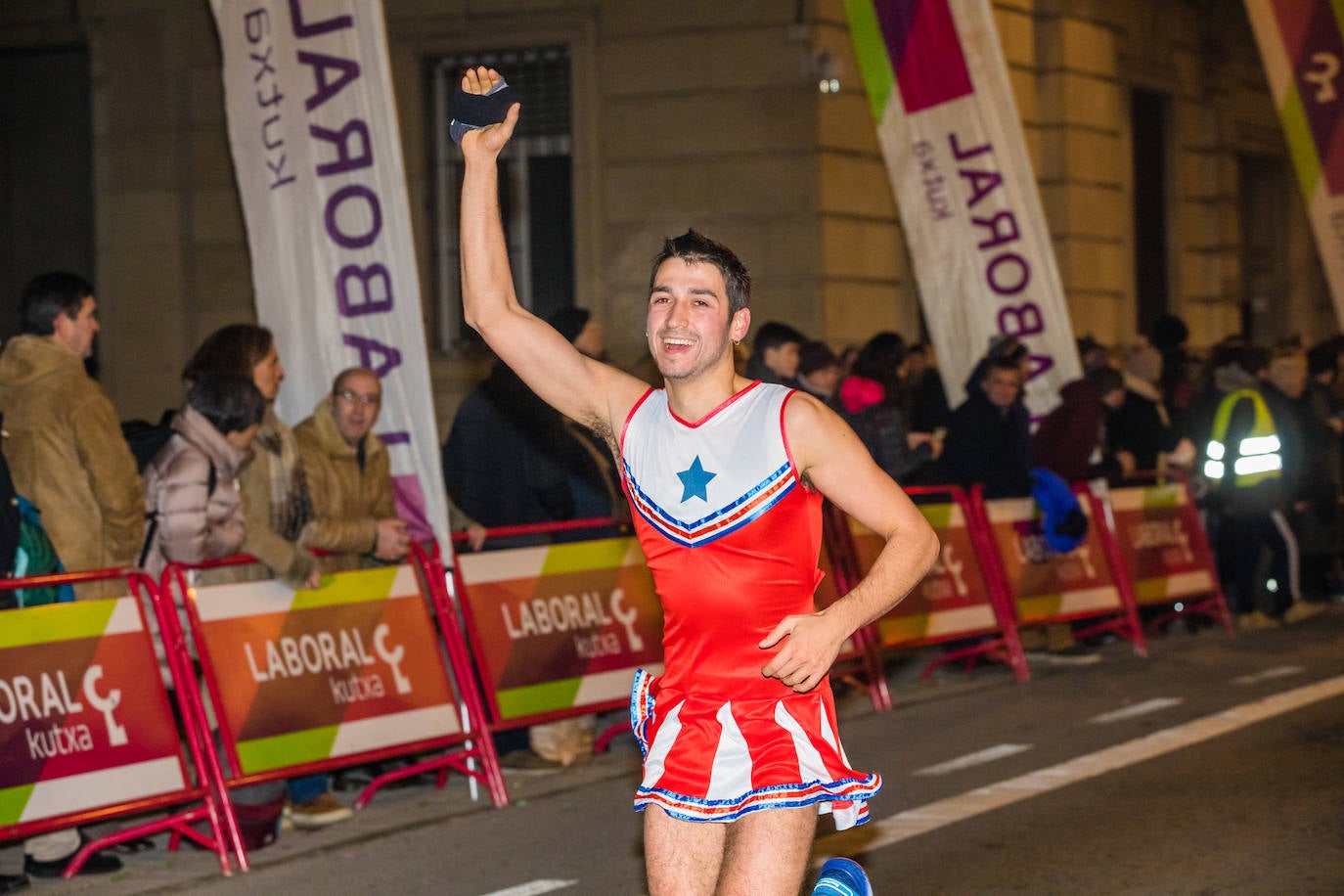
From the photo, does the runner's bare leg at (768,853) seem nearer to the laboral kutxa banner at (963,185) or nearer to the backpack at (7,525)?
the backpack at (7,525)

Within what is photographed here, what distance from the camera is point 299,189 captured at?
9.14 meters

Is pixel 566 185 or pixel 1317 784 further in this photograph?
pixel 566 185

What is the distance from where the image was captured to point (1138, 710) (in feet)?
33.9

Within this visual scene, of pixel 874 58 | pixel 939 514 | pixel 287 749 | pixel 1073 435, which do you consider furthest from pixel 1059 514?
pixel 287 749

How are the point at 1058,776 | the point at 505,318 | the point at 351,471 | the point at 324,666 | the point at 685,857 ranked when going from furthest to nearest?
the point at 351,471 → the point at 1058,776 → the point at 324,666 → the point at 505,318 → the point at 685,857

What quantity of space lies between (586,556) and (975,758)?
2.15m

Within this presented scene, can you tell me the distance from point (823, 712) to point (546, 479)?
5.46 meters

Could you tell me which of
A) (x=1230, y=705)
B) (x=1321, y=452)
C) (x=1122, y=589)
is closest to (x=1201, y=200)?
(x=1321, y=452)

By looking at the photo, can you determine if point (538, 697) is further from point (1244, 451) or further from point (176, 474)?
point (1244, 451)

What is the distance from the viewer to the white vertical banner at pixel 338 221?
905 cm

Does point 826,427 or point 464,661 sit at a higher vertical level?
point 826,427

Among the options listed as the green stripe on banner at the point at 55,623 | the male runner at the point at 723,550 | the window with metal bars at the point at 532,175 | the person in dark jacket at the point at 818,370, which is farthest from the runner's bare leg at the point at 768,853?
the window with metal bars at the point at 532,175

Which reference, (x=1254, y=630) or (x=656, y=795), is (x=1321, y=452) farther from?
(x=656, y=795)

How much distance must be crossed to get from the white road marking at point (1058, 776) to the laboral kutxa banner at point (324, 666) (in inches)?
79.1
